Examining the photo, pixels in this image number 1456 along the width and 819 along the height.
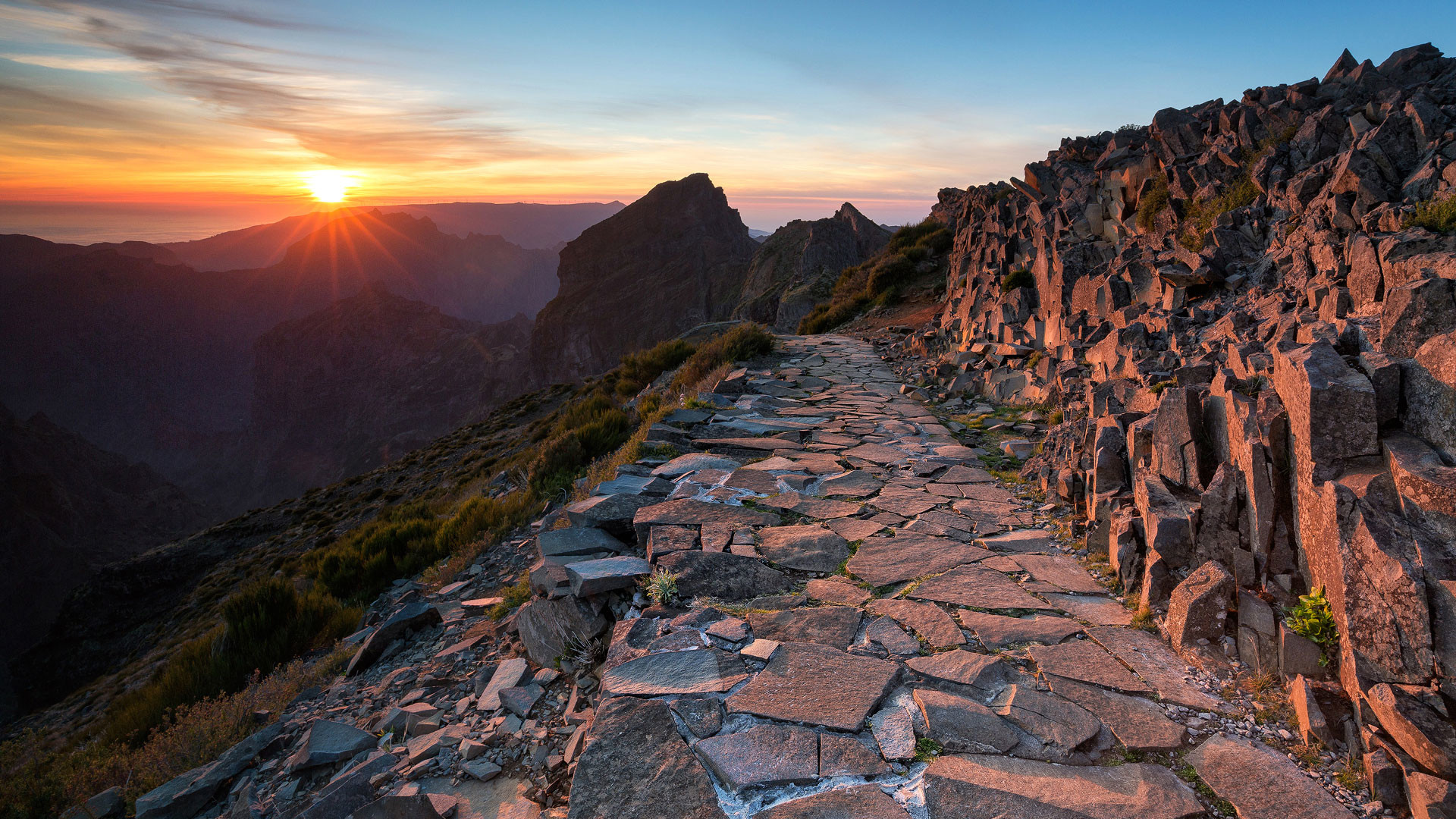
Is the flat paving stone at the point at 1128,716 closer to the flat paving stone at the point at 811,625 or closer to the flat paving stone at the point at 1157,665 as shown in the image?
the flat paving stone at the point at 1157,665

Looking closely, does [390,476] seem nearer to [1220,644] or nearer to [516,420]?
[516,420]

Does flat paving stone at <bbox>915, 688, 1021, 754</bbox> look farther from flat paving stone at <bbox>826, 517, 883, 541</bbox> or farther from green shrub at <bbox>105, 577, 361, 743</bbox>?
green shrub at <bbox>105, 577, 361, 743</bbox>

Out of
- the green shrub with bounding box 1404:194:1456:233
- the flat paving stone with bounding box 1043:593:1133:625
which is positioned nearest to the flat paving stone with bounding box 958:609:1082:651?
the flat paving stone with bounding box 1043:593:1133:625

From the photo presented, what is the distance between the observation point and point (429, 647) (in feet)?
14.1

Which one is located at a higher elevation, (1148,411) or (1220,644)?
(1148,411)

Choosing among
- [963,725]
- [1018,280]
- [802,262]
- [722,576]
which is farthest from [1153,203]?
[802,262]

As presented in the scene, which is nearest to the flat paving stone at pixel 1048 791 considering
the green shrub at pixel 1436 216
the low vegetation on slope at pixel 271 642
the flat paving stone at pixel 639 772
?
the flat paving stone at pixel 639 772

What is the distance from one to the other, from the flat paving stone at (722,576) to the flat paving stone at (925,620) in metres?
0.59

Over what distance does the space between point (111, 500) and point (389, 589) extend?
379 ft

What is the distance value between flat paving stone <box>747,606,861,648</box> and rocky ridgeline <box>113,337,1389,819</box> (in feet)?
0.05

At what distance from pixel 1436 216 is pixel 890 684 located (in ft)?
14.9

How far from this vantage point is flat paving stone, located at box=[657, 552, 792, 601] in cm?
370

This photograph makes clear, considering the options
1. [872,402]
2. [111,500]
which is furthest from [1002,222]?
[111,500]

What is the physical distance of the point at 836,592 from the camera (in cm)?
374
